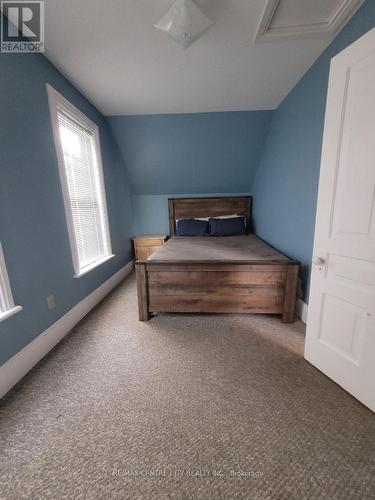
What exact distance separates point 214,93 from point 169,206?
1.96 meters

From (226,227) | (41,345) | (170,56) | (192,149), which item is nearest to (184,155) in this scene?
(192,149)

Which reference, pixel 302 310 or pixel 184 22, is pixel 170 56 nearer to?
pixel 184 22

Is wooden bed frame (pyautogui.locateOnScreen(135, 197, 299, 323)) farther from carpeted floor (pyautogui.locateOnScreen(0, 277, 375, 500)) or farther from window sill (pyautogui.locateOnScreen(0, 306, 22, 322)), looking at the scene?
window sill (pyautogui.locateOnScreen(0, 306, 22, 322))

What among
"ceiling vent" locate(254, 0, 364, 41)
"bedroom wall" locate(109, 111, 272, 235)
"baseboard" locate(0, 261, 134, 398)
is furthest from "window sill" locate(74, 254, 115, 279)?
"ceiling vent" locate(254, 0, 364, 41)

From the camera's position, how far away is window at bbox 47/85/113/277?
195cm

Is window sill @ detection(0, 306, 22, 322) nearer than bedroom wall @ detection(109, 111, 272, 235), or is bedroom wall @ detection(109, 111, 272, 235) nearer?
window sill @ detection(0, 306, 22, 322)

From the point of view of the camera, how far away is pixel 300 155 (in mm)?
2100

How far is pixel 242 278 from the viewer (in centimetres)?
201

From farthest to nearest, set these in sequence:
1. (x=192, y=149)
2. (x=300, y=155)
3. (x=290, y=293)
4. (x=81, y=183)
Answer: (x=192, y=149), (x=81, y=183), (x=300, y=155), (x=290, y=293)

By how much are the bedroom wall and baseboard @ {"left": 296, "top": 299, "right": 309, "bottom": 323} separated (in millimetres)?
2359

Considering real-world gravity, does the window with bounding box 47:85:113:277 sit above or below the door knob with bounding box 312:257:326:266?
above

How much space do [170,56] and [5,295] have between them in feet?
7.56

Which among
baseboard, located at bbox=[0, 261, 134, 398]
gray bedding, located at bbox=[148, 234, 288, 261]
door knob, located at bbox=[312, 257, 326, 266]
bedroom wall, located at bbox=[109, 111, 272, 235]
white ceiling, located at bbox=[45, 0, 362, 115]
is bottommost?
baseboard, located at bbox=[0, 261, 134, 398]

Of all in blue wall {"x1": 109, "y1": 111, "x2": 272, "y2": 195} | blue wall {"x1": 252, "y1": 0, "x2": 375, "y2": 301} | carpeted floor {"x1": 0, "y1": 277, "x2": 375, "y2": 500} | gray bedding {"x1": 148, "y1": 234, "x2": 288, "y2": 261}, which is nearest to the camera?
carpeted floor {"x1": 0, "y1": 277, "x2": 375, "y2": 500}
